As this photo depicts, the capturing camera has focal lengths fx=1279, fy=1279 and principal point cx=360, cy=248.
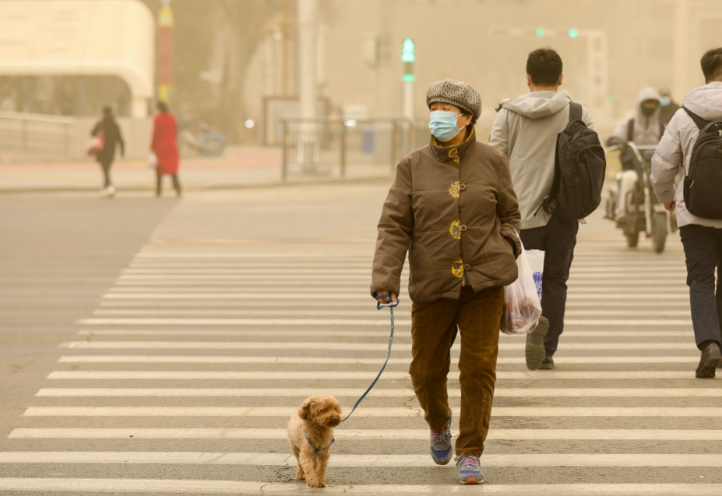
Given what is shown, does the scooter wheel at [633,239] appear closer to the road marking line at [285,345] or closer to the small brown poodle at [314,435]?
the road marking line at [285,345]

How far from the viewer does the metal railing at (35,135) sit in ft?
127

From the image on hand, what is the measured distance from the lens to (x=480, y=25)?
126 m

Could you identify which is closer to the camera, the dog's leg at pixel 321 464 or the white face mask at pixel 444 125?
the white face mask at pixel 444 125

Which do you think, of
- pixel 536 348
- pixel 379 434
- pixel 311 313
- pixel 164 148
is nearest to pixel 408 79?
pixel 164 148

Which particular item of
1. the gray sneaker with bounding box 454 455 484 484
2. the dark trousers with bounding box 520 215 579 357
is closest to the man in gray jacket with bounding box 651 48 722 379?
the dark trousers with bounding box 520 215 579 357

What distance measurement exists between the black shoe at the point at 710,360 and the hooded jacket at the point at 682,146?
688 mm

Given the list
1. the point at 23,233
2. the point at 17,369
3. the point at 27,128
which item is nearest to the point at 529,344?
the point at 17,369

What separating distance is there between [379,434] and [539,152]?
2.07 m

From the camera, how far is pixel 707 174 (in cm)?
711

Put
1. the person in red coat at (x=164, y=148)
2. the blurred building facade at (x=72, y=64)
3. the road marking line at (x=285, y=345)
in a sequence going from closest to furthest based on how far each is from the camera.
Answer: the road marking line at (x=285, y=345) < the person in red coat at (x=164, y=148) < the blurred building facade at (x=72, y=64)

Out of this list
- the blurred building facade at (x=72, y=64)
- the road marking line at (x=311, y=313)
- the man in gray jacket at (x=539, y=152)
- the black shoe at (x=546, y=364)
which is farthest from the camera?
the blurred building facade at (x=72, y=64)

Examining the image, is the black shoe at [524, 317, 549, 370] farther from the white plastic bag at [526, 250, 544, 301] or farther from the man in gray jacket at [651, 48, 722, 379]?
the man in gray jacket at [651, 48, 722, 379]

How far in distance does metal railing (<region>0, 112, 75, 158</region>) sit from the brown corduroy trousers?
35.2 meters

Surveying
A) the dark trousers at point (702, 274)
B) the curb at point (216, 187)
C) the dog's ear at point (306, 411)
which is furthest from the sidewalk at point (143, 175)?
the dog's ear at point (306, 411)
